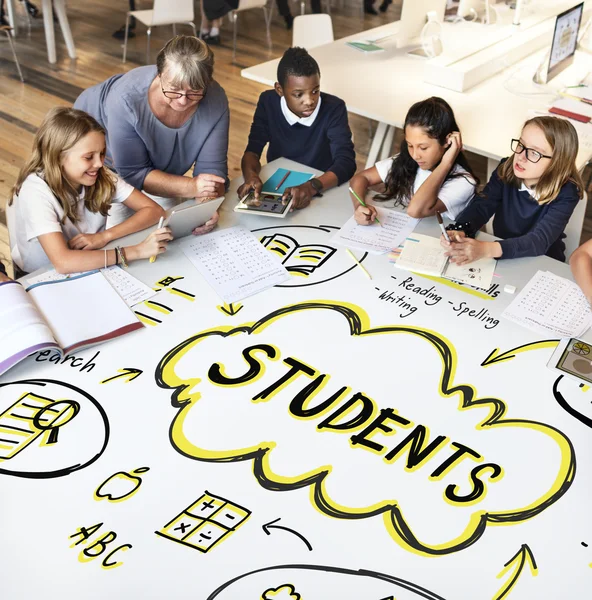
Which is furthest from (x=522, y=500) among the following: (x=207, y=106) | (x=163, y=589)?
(x=207, y=106)

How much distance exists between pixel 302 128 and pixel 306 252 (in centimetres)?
88

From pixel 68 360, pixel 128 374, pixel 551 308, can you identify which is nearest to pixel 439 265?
pixel 551 308

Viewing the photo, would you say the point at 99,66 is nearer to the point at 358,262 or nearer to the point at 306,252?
the point at 306,252

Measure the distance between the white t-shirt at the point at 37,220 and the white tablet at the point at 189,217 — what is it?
28 cm

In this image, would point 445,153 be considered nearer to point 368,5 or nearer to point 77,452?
point 77,452

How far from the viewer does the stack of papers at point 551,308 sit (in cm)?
185

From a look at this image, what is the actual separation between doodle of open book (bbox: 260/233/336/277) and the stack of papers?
58 centimetres

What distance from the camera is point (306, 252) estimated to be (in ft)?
6.98

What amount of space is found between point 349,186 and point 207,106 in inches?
23.8

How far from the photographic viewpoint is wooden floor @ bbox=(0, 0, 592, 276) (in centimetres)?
437

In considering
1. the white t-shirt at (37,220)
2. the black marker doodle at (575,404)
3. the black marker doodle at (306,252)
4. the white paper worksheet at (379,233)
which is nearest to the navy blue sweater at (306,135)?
the white paper worksheet at (379,233)

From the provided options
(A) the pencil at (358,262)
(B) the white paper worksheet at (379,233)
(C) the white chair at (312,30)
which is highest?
(C) the white chair at (312,30)

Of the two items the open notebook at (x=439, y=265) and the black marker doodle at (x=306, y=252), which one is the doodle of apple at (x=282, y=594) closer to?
the black marker doodle at (x=306, y=252)

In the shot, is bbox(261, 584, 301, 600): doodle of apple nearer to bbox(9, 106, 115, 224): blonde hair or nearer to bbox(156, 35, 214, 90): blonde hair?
bbox(9, 106, 115, 224): blonde hair
